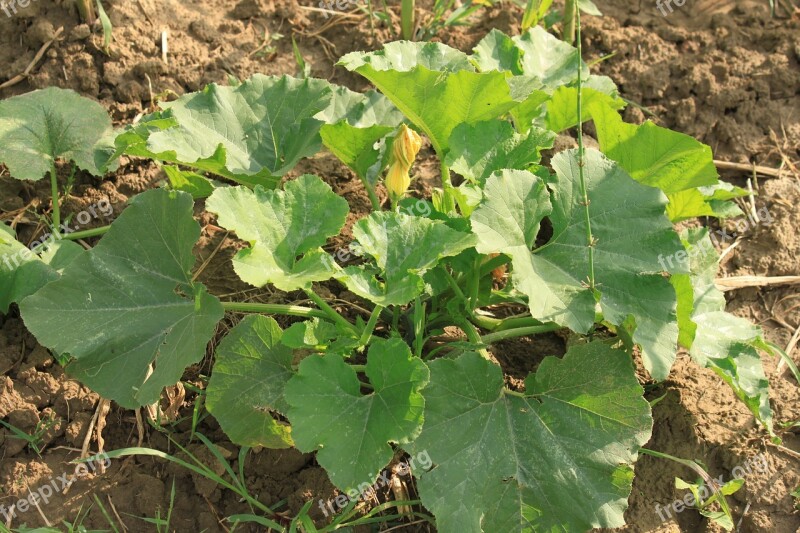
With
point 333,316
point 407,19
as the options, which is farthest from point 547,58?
point 333,316

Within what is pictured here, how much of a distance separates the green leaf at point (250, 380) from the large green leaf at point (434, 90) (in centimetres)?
88

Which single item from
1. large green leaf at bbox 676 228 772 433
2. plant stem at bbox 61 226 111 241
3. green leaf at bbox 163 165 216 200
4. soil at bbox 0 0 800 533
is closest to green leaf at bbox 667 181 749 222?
large green leaf at bbox 676 228 772 433

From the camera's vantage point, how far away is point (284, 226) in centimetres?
268

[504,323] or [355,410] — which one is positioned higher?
[355,410]

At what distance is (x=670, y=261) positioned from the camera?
2691 mm

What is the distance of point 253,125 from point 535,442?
1546 mm

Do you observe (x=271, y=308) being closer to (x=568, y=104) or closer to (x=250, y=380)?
(x=250, y=380)

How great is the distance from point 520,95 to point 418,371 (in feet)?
3.94

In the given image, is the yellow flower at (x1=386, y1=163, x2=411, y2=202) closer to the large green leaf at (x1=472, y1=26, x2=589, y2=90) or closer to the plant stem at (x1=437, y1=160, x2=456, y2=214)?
the plant stem at (x1=437, y1=160, x2=456, y2=214)

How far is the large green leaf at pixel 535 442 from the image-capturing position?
2.53 meters

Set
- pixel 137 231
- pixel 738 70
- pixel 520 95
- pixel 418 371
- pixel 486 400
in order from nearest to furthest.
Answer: pixel 418 371 → pixel 486 400 → pixel 137 231 → pixel 520 95 → pixel 738 70

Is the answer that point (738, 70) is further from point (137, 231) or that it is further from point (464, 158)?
point (137, 231)

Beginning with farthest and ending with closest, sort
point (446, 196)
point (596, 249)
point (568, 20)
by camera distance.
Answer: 1. point (568, 20)
2. point (446, 196)
3. point (596, 249)

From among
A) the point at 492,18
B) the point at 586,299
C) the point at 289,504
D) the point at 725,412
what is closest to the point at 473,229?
the point at 586,299
